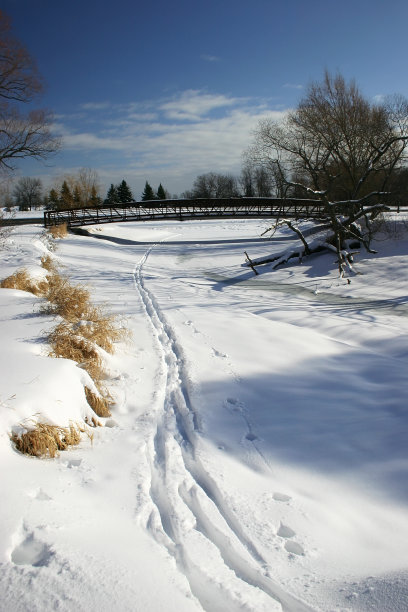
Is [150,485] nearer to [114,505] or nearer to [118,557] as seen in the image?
[114,505]

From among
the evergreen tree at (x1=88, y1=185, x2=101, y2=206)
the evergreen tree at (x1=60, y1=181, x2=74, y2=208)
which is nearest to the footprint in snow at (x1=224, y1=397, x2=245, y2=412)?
the evergreen tree at (x1=60, y1=181, x2=74, y2=208)

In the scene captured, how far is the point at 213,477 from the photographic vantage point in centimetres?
310

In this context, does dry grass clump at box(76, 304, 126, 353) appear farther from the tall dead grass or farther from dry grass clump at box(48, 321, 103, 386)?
dry grass clump at box(48, 321, 103, 386)

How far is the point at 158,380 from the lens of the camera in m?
5.06

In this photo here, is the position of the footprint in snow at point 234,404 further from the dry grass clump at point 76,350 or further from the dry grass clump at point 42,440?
the dry grass clump at point 42,440

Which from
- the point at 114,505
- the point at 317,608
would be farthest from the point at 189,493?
the point at 317,608

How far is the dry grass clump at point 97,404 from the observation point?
4035mm

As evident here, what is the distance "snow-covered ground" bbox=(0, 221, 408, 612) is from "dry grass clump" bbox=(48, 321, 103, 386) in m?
0.19

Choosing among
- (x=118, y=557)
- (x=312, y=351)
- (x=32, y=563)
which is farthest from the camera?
(x=312, y=351)

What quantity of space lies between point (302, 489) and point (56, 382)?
2.36 metres

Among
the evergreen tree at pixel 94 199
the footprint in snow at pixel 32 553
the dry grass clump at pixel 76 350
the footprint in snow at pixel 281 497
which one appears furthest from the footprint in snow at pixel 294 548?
the evergreen tree at pixel 94 199

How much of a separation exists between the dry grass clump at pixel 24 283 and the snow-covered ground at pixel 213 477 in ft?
7.12

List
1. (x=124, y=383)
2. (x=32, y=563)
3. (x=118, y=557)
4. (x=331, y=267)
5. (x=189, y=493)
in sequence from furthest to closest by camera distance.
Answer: (x=331, y=267) → (x=124, y=383) → (x=189, y=493) → (x=118, y=557) → (x=32, y=563)

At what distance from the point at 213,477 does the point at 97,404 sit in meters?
1.55
